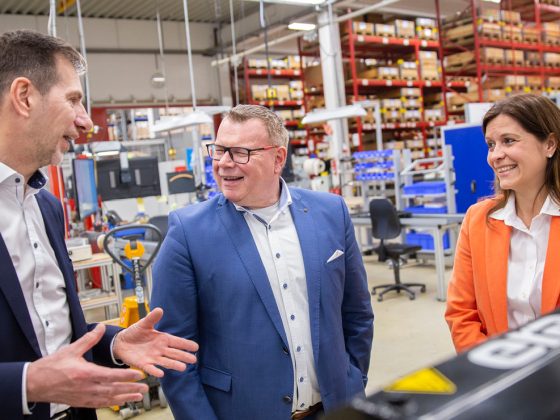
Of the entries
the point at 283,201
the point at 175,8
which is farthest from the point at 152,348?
the point at 175,8

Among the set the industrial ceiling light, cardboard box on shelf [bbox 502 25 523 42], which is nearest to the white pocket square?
cardboard box on shelf [bbox 502 25 523 42]

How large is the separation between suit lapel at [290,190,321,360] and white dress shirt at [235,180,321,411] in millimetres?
20

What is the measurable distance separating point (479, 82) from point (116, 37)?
8.87 metres

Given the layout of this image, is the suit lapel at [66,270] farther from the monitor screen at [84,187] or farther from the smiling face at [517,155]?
the monitor screen at [84,187]

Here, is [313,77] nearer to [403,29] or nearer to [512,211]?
[403,29]

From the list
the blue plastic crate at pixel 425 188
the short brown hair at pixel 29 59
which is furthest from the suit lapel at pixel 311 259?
the blue plastic crate at pixel 425 188

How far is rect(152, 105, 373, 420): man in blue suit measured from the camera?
1615 millimetres

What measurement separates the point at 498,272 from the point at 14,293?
138 centimetres

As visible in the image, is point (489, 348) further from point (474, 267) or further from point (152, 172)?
point (152, 172)

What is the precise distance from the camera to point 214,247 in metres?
1.67

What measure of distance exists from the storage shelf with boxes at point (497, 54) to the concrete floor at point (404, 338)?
5.98m

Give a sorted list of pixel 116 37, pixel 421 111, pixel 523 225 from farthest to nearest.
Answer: pixel 116 37 → pixel 421 111 → pixel 523 225

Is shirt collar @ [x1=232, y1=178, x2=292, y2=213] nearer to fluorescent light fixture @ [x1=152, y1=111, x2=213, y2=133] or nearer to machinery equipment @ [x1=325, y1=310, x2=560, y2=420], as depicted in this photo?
machinery equipment @ [x1=325, y1=310, x2=560, y2=420]

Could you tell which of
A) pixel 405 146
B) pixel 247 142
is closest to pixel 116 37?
pixel 405 146
